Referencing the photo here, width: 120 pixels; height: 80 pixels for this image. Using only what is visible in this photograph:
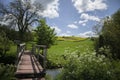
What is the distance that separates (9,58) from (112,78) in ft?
67.7

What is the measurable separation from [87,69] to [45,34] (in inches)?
1540

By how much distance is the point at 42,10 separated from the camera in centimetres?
6650

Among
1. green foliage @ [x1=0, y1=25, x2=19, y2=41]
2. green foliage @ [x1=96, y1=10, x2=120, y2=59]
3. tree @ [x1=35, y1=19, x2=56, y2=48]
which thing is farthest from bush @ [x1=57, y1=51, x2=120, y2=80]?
green foliage @ [x1=0, y1=25, x2=19, y2=41]

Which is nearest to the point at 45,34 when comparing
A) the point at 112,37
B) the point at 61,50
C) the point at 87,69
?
the point at 61,50

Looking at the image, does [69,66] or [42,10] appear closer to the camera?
[69,66]

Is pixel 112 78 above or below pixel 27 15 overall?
below

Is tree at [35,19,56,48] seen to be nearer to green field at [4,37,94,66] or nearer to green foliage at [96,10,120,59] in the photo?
green field at [4,37,94,66]

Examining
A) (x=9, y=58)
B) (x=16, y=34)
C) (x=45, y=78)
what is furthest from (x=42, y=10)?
(x=45, y=78)

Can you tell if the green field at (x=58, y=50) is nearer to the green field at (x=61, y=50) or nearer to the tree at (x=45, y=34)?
the green field at (x=61, y=50)

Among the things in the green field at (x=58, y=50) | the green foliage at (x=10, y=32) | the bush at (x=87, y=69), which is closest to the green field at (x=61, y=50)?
the green field at (x=58, y=50)

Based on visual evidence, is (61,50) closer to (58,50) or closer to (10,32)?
(58,50)

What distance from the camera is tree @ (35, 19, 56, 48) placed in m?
48.8

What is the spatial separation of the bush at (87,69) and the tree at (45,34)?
119 ft

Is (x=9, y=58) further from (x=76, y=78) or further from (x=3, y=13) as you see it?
(x=3, y=13)
